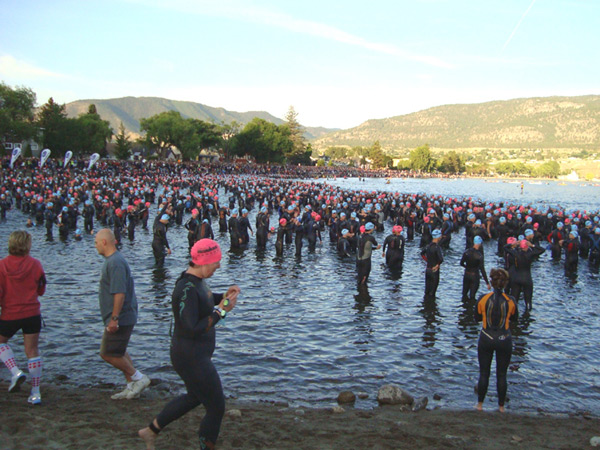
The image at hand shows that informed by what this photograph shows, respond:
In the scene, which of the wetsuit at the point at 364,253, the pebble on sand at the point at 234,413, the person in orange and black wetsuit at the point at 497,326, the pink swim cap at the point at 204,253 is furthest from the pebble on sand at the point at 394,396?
the wetsuit at the point at 364,253

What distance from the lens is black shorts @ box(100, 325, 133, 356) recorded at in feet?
19.0

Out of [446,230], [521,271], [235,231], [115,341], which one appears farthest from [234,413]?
[446,230]

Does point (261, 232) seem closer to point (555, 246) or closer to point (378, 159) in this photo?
point (555, 246)

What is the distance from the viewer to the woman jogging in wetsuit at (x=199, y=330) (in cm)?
425

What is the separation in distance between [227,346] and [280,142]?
13088cm

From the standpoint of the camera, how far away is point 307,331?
1037 cm

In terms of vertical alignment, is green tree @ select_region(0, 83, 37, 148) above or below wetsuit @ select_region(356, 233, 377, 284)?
above

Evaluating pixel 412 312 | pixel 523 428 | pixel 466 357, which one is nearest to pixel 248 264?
pixel 412 312

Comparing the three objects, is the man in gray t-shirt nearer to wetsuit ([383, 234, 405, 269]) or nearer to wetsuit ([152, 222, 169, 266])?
wetsuit ([152, 222, 169, 266])

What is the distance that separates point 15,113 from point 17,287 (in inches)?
2730

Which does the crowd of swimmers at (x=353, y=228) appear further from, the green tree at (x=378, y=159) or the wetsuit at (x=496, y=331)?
the green tree at (x=378, y=159)

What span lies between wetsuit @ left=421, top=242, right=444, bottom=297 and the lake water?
1.28 feet

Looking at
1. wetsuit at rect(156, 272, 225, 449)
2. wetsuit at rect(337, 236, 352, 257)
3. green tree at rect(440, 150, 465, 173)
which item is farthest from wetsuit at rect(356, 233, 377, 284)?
green tree at rect(440, 150, 465, 173)

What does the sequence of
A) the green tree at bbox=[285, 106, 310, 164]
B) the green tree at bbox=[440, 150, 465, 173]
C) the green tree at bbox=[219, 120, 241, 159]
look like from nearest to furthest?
the green tree at bbox=[219, 120, 241, 159] < the green tree at bbox=[285, 106, 310, 164] < the green tree at bbox=[440, 150, 465, 173]
